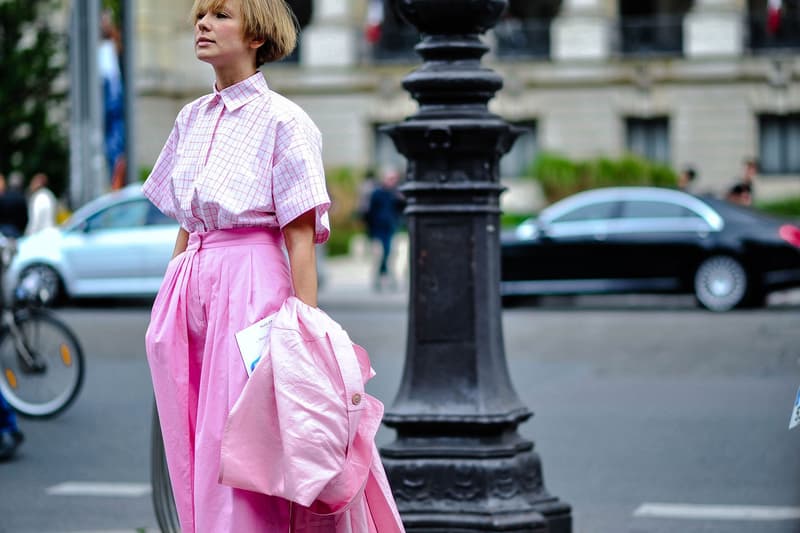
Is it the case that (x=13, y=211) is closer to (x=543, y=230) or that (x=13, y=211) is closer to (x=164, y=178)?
(x=543, y=230)

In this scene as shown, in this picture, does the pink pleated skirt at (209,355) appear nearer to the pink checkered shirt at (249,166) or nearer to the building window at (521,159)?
the pink checkered shirt at (249,166)

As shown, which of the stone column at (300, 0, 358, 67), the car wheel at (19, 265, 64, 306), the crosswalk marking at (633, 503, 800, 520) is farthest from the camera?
the stone column at (300, 0, 358, 67)

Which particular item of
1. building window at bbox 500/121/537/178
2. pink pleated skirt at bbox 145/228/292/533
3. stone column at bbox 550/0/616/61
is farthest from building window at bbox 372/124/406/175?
pink pleated skirt at bbox 145/228/292/533

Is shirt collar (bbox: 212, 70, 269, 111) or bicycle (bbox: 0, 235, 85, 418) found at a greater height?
shirt collar (bbox: 212, 70, 269, 111)

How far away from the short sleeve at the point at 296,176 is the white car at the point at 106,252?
→ 631 inches

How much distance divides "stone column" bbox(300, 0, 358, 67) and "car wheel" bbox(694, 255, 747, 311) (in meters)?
22.5

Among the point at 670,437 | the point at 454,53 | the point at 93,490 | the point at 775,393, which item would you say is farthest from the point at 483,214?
the point at 775,393

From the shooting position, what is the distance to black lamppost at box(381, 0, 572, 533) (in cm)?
575

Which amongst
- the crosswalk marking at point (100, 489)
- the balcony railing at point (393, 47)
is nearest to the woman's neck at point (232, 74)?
the crosswalk marking at point (100, 489)

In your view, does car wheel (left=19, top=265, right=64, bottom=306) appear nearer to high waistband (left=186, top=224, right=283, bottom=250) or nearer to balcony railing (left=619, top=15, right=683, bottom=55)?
high waistband (left=186, top=224, right=283, bottom=250)

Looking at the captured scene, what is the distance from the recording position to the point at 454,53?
5855 mm

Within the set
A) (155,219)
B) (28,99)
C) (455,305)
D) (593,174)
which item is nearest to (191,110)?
(455,305)

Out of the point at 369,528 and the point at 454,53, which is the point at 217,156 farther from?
the point at 454,53

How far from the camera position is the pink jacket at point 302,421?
3887 mm
